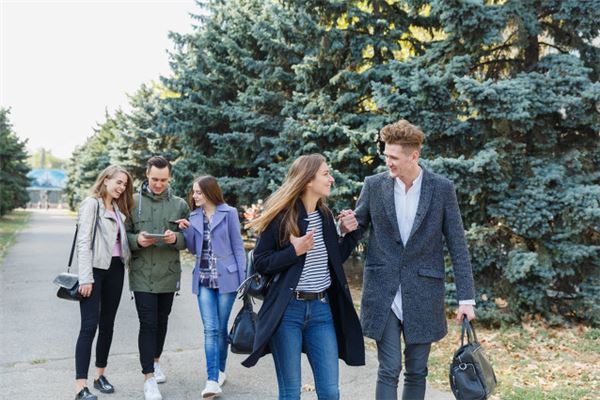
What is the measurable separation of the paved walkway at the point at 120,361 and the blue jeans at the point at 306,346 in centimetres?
152

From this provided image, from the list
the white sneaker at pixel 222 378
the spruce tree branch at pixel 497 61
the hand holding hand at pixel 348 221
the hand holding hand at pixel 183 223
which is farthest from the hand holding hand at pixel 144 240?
the spruce tree branch at pixel 497 61

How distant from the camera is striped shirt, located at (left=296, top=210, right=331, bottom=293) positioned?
321 centimetres

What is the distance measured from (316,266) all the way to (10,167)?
3261 cm

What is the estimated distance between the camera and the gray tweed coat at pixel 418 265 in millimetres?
3348

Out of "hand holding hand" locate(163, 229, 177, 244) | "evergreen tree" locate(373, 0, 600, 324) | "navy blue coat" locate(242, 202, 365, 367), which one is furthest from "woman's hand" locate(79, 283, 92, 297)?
"evergreen tree" locate(373, 0, 600, 324)

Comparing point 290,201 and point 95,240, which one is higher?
point 290,201

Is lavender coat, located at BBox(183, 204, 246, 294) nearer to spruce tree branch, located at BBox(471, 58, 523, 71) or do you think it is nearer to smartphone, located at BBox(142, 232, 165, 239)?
smartphone, located at BBox(142, 232, 165, 239)

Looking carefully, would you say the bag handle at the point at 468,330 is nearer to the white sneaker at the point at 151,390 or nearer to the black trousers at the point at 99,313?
the white sneaker at the point at 151,390

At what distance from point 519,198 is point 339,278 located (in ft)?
15.4

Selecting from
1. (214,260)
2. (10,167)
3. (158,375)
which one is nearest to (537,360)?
(214,260)

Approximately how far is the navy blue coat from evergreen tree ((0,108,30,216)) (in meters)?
28.7

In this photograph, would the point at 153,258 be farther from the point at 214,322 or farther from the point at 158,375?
the point at 158,375

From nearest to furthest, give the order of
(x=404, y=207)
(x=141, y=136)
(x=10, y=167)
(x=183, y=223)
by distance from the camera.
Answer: (x=404, y=207)
(x=183, y=223)
(x=141, y=136)
(x=10, y=167)

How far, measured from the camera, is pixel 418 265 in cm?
336
